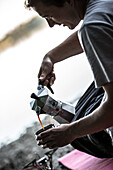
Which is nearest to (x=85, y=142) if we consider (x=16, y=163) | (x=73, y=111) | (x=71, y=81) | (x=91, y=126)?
(x=73, y=111)

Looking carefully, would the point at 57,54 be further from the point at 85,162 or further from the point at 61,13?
the point at 85,162

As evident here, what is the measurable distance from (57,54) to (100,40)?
2.16 ft

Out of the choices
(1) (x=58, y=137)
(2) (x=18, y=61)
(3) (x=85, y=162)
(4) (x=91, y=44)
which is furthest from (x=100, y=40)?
(2) (x=18, y=61)

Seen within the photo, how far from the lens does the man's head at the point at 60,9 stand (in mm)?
895

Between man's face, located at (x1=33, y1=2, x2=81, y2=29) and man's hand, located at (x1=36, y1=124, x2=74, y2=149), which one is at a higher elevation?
man's face, located at (x1=33, y1=2, x2=81, y2=29)

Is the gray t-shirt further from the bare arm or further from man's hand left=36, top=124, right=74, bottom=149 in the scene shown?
the bare arm

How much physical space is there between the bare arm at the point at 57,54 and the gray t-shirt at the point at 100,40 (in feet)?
1.81

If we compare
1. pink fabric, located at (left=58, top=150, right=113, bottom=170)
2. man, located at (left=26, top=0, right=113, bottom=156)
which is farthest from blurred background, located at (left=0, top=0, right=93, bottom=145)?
man, located at (left=26, top=0, right=113, bottom=156)

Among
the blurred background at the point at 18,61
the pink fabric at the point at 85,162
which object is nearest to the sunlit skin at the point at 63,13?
the pink fabric at the point at 85,162

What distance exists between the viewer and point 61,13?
0.92 metres

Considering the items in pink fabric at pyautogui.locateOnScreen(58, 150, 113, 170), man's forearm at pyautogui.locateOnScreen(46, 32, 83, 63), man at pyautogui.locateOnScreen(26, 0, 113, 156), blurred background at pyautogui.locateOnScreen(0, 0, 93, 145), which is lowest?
pink fabric at pyautogui.locateOnScreen(58, 150, 113, 170)

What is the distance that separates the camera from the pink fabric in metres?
1.57

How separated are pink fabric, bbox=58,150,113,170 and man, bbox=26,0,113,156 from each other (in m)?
0.73

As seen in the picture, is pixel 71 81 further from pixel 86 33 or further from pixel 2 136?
pixel 86 33
